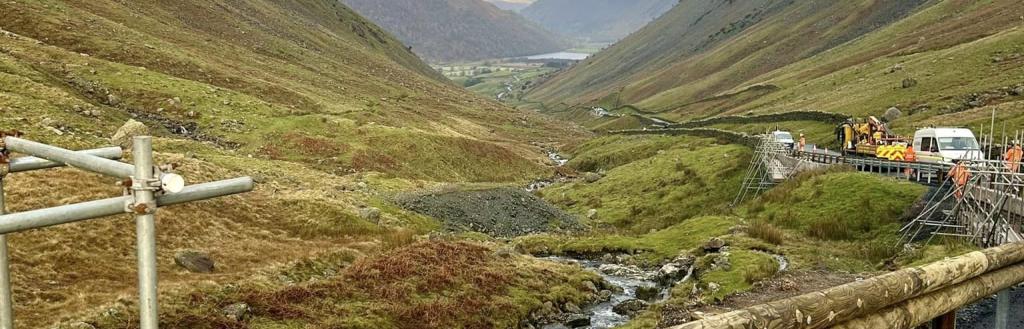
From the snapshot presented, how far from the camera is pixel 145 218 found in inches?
323

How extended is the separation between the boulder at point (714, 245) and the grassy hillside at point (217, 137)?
18845 millimetres

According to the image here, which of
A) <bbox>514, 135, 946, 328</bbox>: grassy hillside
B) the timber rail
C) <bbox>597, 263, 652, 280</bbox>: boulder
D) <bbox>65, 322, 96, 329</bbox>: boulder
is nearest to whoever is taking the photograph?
the timber rail

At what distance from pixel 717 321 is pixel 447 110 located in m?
149

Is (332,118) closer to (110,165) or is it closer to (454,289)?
(454,289)

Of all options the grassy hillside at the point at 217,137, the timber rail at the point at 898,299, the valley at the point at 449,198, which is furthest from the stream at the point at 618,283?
the timber rail at the point at 898,299

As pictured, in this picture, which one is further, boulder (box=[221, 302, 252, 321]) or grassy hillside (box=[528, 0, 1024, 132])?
grassy hillside (box=[528, 0, 1024, 132])

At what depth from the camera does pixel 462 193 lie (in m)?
63.4

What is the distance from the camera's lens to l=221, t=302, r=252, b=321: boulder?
81.9 feet

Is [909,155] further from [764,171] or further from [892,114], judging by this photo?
[892,114]

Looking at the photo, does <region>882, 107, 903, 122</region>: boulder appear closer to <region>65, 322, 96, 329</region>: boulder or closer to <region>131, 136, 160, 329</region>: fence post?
<region>65, 322, 96, 329</region>: boulder

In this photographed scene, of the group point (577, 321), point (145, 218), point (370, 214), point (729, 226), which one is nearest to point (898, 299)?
point (145, 218)

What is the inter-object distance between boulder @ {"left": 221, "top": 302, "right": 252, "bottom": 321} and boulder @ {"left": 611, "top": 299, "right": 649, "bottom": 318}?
682 inches

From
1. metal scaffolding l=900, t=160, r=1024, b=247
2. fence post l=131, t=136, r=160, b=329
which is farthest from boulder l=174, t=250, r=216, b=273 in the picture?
metal scaffolding l=900, t=160, r=1024, b=247

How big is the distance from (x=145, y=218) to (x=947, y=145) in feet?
176
